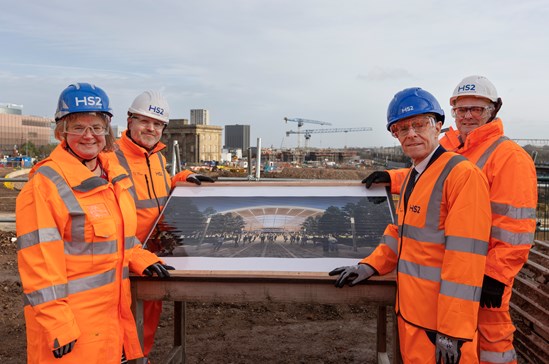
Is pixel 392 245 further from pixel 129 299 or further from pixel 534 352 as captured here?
pixel 534 352

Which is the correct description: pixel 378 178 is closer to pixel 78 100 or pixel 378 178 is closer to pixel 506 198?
pixel 506 198

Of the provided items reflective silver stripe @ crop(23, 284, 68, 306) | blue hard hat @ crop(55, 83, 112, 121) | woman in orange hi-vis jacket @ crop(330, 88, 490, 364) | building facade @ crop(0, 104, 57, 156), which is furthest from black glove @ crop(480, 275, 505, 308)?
building facade @ crop(0, 104, 57, 156)

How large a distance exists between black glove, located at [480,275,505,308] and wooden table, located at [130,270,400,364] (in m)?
0.54

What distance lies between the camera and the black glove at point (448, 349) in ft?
8.35

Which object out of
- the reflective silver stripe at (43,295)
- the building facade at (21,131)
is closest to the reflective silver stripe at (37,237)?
the reflective silver stripe at (43,295)

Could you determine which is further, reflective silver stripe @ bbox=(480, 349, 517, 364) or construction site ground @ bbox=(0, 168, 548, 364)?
construction site ground @ bbox=(0, 168, 548, 364)

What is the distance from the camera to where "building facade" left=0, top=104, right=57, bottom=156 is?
112625mm

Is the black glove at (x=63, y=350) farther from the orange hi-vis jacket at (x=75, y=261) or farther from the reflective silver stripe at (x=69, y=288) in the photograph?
the reflective silver stripe at (x=69, y=288)

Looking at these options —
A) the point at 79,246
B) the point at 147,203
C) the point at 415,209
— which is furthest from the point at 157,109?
the point at 415,209

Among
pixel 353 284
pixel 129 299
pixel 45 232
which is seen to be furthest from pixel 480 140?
pixel 45 232

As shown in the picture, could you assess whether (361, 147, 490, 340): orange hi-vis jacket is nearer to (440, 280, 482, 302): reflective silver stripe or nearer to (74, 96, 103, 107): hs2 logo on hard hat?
(440, 280, 482, 302): reflective silver stripe

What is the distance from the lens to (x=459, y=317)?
252cm

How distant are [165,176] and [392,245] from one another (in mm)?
2068

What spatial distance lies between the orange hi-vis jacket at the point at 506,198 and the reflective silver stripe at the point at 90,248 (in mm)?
2297
